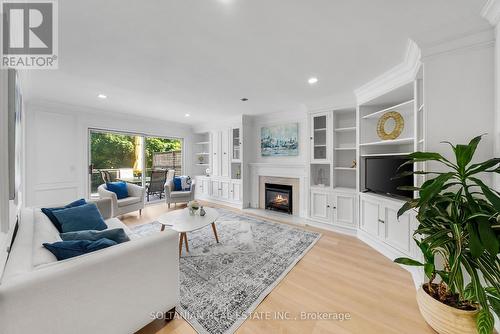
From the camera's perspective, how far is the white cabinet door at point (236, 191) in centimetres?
507

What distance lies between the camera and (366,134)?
10.2 ft

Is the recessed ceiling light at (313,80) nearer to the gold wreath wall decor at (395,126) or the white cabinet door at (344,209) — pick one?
the gold wreath wall decor at (395,126)

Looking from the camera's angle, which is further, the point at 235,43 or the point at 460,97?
the point at 235,43

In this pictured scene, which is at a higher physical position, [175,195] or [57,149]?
[57,149]

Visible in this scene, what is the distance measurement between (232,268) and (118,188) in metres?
3.29

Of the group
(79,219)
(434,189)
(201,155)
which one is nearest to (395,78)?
(434,189)

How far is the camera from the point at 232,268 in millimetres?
2234

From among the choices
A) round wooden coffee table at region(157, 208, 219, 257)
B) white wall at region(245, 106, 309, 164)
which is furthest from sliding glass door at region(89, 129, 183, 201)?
round wooden coffee table at region(157, 208, 219, 257)

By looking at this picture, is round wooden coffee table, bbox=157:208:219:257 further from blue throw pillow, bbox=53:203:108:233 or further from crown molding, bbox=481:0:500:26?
crown molding, bbox=481:0:500:26

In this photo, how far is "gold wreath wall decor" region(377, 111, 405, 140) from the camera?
8.92 feet

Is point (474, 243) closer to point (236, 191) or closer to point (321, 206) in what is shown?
point (321, 206)

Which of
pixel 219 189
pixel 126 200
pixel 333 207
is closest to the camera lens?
pixel 333 207

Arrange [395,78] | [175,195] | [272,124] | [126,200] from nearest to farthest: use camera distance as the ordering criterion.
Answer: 1. [395,78]
2. [126,200]
3. [272,124]
4. [175,195]

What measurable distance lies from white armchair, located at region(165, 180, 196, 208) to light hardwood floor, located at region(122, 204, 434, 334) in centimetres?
343
